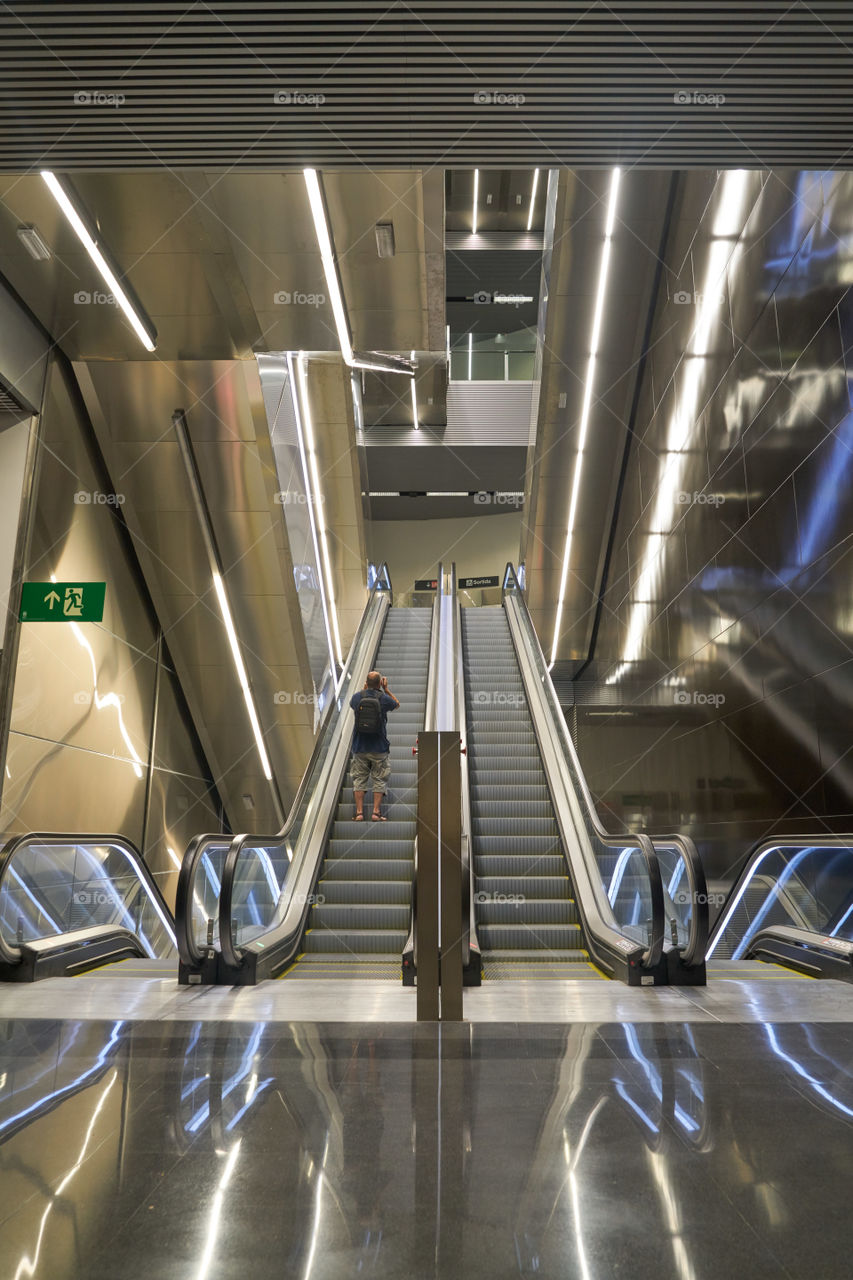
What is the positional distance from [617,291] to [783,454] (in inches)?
195

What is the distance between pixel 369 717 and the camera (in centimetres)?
→ 752

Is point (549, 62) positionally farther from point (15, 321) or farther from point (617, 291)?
point (617, 291)

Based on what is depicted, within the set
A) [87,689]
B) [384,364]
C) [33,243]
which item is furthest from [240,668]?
[384,364]

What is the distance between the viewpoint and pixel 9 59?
3754 millimetres
